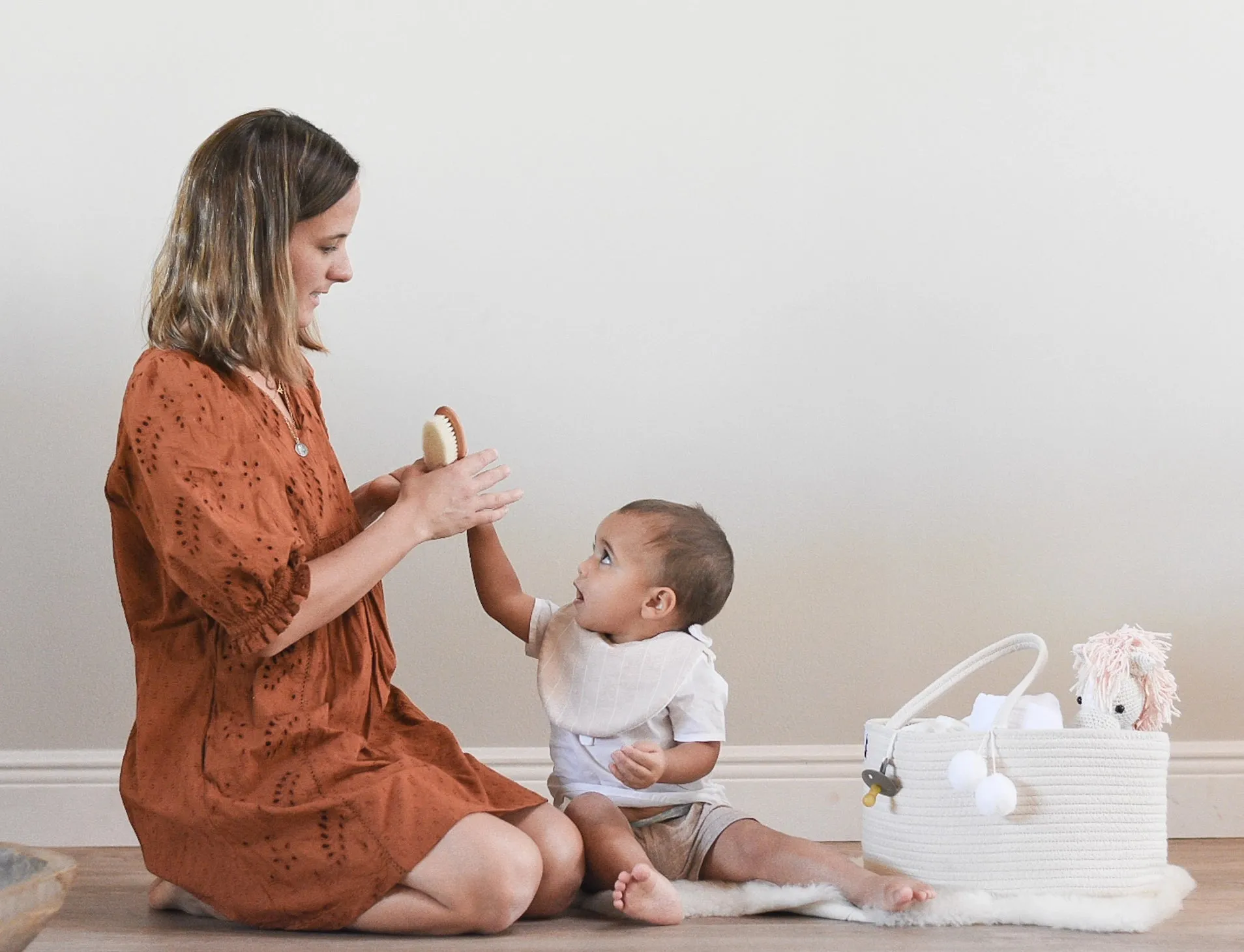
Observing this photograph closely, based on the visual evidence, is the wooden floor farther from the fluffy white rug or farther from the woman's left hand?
the woman's left hand

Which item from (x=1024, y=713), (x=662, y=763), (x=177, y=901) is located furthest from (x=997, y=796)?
(x=177, y=901)

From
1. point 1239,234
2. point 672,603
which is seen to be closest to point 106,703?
point 672,603

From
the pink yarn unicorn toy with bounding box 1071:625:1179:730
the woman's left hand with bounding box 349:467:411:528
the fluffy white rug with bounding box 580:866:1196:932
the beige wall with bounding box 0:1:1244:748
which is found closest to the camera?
the fluffy white rug with bounding box 580:866:1196:932

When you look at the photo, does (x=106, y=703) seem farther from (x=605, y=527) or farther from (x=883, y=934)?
(x=883, y=934)

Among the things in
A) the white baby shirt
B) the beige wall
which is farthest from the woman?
the beige wall

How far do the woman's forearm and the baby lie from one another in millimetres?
243

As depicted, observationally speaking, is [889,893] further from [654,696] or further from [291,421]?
[291,421]

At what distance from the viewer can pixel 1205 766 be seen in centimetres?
169

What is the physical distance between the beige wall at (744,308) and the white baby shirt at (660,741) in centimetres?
30

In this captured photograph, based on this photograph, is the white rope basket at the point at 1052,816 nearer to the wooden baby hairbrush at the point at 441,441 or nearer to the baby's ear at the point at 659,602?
the baby's ear at the point at 659,602

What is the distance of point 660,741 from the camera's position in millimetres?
1372

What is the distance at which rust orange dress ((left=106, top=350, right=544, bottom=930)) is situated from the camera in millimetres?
1111

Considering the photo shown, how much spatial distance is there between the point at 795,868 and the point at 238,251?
2.70 ft

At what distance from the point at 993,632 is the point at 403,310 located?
0.90 m
